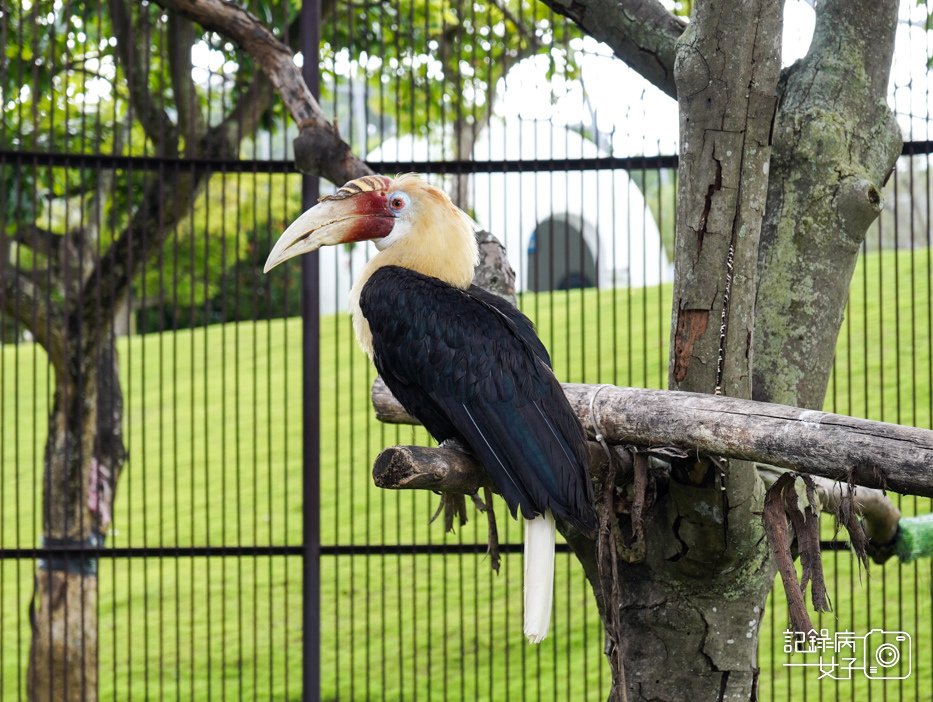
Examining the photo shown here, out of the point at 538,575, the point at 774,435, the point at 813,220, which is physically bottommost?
the point at 538,575

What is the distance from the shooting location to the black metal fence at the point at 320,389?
378 centimetres

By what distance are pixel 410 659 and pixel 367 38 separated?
127 inches

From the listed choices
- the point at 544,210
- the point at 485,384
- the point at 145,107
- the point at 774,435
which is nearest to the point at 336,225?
the point at 485,384

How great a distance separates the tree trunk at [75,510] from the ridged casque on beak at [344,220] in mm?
1581

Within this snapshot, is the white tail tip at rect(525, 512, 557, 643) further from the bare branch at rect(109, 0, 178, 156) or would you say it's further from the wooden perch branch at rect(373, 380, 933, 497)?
the bare branch at rect(109, 0, 178, 156)

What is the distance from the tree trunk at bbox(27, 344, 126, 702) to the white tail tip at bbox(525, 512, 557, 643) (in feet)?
7.18

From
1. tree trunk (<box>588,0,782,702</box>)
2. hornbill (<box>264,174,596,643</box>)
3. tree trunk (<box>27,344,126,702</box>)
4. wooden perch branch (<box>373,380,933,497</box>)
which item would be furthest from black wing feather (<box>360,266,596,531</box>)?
tree trunk (<box>27,344,126,702</box>)

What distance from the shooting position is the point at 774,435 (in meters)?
1.96

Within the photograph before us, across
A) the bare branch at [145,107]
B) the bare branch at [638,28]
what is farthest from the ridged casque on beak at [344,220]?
the bare branch at [145,107]

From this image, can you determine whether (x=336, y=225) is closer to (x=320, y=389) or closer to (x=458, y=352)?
(x=458, y=352)

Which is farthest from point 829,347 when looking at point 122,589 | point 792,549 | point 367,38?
point 122,589

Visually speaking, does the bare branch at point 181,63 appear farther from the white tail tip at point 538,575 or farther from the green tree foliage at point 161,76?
the white tail tip at point 538,575

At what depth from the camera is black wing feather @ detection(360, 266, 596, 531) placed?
2295 millimetres

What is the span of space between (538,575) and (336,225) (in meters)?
1.08
